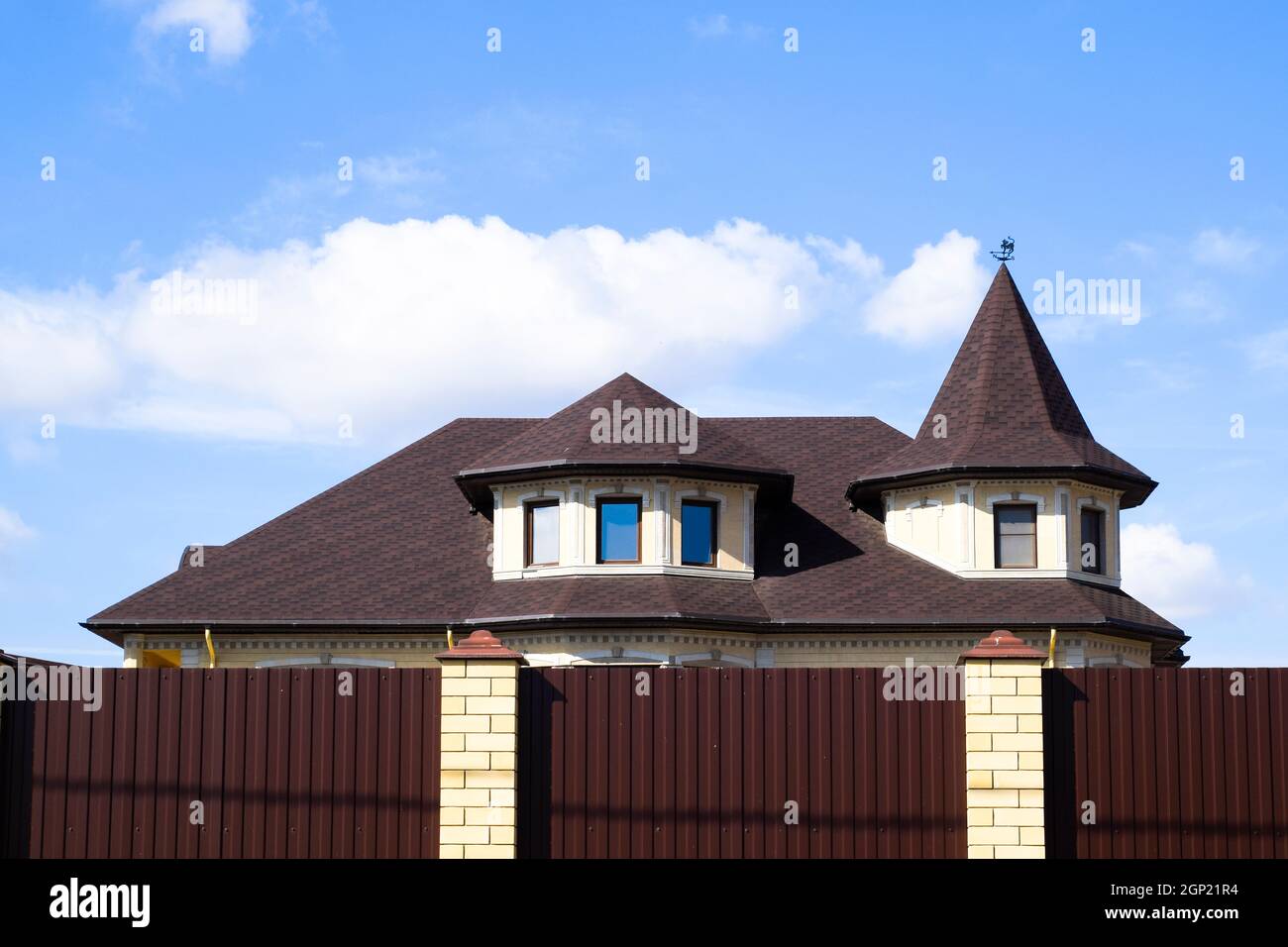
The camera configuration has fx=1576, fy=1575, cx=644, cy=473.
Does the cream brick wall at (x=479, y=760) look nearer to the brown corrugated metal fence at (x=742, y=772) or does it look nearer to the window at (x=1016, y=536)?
the brown corrugated metal fence at (x=742, y=772)

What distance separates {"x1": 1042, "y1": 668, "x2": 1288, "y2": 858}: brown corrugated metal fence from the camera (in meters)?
13.5

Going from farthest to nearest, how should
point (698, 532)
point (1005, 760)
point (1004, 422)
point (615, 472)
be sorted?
1. point (1004, 422)
2. point (698, 532)
3. point (615, 472)
4. point (1005, 760)

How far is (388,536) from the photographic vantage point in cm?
2988

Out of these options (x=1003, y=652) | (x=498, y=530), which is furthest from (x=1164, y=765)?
(x=498, y=530)

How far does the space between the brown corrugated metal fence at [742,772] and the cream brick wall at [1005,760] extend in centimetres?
15

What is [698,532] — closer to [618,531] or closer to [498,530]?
[618,531]

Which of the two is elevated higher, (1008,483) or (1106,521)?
(1008,483)

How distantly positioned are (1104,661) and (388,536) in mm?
13231

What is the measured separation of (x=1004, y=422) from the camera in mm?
28891

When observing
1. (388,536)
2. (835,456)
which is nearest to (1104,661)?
(835,456)

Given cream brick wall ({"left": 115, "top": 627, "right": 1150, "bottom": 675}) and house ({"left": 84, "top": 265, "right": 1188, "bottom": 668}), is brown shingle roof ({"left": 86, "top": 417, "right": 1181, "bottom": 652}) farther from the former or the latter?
cream brick wall ({"left": 115, "top": 627, "right": 1150, "bottom": 675})

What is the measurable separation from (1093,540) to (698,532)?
23.8ft

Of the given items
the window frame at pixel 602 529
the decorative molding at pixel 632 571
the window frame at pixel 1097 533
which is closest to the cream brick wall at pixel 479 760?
the decorative molding at pixel 632 571
